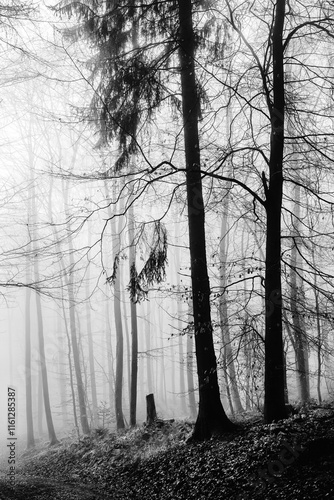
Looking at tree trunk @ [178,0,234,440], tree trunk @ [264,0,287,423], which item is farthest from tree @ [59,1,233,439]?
tree trunk @ [264,0,287,423]

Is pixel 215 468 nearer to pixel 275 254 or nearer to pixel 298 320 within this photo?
pixel 275 254

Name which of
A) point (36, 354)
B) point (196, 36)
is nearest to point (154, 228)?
point (196, 36)

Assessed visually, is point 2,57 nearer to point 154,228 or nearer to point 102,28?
point 102,28

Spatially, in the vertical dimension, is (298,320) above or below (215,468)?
above

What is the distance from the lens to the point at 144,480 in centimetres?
682

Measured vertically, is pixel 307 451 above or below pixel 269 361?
below

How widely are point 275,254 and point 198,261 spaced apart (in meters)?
1.43

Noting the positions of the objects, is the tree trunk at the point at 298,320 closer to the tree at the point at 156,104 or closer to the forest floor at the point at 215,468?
the forest floor at the point at 215,468

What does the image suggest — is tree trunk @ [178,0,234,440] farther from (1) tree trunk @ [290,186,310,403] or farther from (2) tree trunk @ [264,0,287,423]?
(1) tree trunk @ [290,186,310,403]

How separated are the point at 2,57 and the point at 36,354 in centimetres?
4304

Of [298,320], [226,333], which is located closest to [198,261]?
[226,333]

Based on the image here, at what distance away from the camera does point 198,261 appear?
24.6ft

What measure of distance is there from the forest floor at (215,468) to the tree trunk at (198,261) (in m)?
0.48

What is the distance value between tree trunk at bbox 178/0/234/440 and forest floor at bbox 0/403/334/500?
0.48 meters
